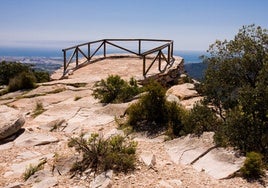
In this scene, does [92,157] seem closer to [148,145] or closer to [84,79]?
[148,145]

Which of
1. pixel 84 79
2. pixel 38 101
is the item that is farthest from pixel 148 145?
pixel 84 79

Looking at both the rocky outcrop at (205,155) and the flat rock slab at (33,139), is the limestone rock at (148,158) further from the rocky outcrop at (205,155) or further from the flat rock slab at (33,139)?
the flat rock slab at (33,139)

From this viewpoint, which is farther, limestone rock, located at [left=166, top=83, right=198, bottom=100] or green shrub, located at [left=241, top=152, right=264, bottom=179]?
limestone rock, located at [left=166, top=83, right=198, bottom=100]

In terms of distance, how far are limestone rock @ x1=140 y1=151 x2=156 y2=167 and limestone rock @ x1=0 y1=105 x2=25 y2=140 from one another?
4.20 metres

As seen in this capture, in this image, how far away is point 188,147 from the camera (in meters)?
7.89

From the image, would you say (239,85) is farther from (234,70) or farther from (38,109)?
(38,109)

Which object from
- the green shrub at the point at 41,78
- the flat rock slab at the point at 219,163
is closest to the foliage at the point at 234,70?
the flat rock slab at the point at 219,163

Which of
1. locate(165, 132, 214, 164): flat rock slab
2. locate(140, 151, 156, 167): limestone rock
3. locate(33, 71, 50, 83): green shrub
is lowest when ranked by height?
locate(33, 71, 50, 83): green shrub

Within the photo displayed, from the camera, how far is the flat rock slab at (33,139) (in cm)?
928

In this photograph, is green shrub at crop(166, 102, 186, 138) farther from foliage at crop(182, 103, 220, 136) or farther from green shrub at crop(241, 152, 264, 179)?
green shrub at crop(241, 152, 264, 179)

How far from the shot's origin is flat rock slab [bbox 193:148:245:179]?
6571 mm

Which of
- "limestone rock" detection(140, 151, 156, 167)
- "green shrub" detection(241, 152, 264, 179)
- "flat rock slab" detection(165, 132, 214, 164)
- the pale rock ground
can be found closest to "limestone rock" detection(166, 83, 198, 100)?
the pale rock ground

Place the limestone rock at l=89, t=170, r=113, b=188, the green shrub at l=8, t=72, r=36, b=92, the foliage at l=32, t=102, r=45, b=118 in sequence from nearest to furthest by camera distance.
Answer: the limestone rock at l=89, t=170, r=113, b=188 < the foliage at l=32, t=102, r=45, b=118 < the green shrub at l=8, t=72, r=36, b=92

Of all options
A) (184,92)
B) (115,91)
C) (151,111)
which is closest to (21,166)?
(151,111)
